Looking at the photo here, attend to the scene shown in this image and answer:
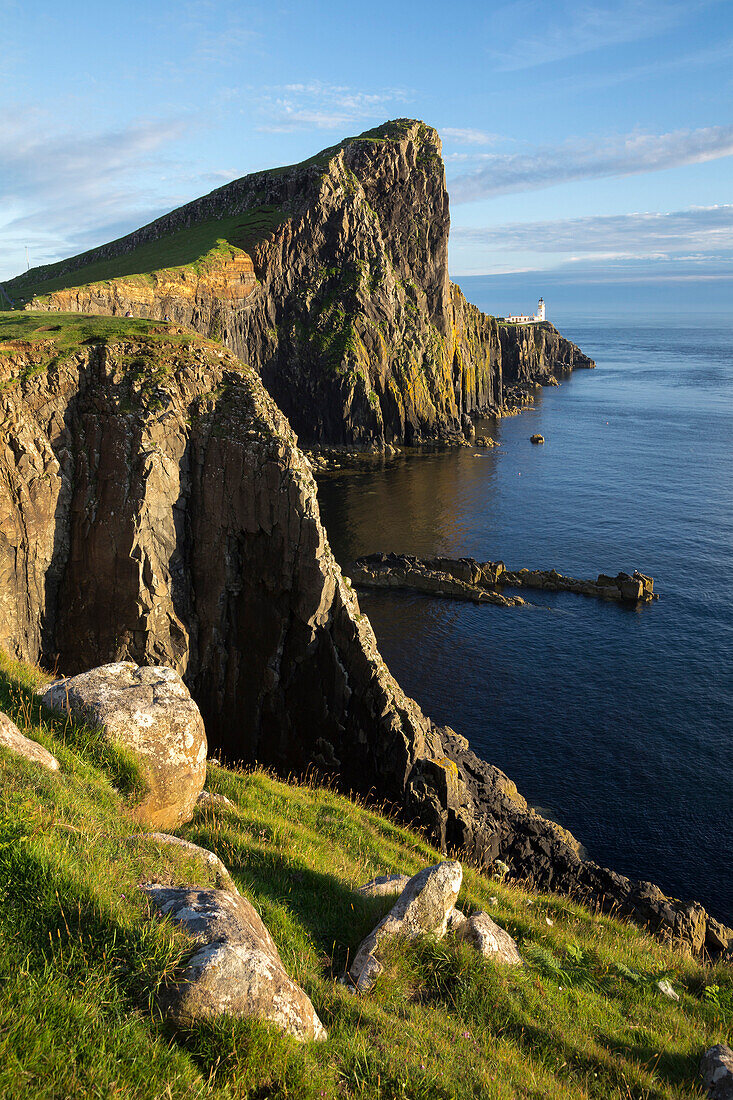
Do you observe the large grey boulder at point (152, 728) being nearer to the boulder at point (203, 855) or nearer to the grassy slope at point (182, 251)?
the boulder at point (203, 855)

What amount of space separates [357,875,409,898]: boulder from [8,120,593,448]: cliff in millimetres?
107855

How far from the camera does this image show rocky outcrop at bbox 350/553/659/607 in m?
68.7

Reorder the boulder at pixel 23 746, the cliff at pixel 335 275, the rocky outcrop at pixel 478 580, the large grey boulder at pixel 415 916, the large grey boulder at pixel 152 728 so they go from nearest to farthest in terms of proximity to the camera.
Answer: the large grey boulder at pixel 415 916 → the boulder at pixel 23 746 → the large grey boulder at pixel 152 728 → the rocky outcrop at pixel 478 580 → the cliff at pixel 335 275

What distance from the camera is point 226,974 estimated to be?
7.04 m

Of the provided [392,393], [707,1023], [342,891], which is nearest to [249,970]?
[342,891]

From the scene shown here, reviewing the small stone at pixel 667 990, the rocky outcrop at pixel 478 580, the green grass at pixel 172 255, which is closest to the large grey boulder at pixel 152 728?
the small stone at pixel 667 990

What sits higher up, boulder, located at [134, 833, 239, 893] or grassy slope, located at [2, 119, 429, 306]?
grassy slope, located at [2, 119, 429, 306]

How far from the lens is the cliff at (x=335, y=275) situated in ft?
401

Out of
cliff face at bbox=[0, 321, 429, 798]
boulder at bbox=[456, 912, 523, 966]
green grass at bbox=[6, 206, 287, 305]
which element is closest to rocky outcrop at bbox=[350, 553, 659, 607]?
cliff face at bbox=[0, 321, 429, 798]

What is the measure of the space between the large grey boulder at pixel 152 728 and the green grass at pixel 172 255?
95.3 m

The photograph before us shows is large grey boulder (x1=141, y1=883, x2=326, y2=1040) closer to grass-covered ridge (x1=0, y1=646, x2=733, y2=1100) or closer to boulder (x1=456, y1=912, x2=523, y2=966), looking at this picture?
grass-covered ridge (x1=0, y1=646, x2=733, y2=1100)

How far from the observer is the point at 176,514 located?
32.2 m

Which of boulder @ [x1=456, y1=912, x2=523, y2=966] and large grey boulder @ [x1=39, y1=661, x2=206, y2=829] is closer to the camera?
boulder @ [x1=456, y1=912, x2=523, y2=966]

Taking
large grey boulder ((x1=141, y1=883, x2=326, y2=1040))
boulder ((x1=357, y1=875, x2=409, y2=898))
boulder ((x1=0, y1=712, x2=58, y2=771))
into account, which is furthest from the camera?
boulder ((x1=357, y1=875, x2=409, y2=898))
